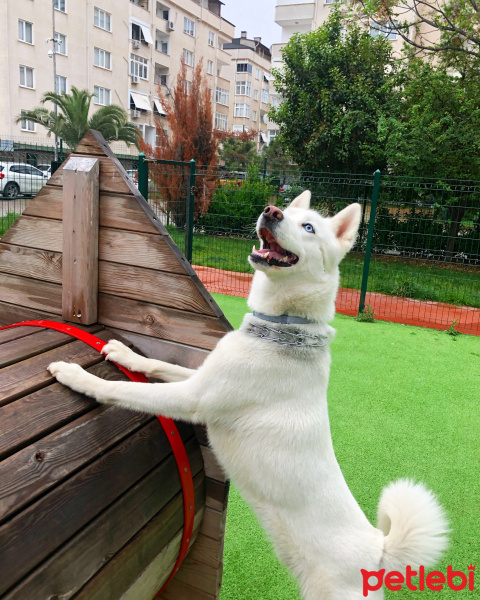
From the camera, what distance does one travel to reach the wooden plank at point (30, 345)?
1573 millimetres

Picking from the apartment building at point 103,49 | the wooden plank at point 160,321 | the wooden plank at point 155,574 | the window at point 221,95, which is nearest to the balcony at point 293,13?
the apartment building at point 103,49

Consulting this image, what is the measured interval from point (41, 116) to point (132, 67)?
13705 millimetres

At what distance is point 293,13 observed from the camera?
33531mm

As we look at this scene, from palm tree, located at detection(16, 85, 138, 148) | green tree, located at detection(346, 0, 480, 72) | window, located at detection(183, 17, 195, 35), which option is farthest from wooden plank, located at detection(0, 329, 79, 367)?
window, located at detection(183, 17, 195, 35)

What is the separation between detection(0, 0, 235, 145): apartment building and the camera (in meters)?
26.4

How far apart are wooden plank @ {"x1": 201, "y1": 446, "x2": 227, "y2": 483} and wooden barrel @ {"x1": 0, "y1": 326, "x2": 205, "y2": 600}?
3 centimetres

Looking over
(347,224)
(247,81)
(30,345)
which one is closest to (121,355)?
(30,345)

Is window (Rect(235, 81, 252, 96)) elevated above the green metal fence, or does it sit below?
above

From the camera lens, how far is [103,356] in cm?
179

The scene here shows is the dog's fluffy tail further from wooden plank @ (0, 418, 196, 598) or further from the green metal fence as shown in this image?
the green metal fence

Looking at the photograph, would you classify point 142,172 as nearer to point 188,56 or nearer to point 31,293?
point 31,293

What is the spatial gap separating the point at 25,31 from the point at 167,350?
31.7 m

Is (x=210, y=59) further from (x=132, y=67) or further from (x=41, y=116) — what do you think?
(x=41, y=116)

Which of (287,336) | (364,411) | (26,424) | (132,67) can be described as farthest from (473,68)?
(132,67)
